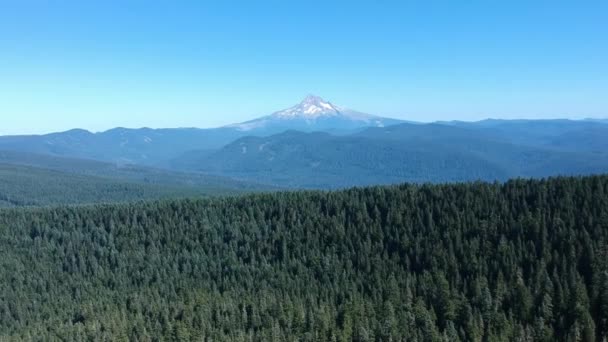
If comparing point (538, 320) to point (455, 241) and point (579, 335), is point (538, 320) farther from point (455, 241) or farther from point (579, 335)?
point (455, 241)

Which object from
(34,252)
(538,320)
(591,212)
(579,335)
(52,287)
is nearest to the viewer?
(579,335)

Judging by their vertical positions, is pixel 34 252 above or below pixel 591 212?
below

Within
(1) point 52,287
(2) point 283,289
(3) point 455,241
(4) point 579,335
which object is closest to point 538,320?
(4) point 579,335

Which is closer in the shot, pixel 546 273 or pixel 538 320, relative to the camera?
pixel 538 320

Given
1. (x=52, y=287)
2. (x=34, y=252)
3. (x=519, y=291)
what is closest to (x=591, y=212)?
(x=519, y=291)

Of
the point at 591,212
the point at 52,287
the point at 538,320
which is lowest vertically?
the point at 52,287

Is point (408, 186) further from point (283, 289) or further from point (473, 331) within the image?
point (473, 331)

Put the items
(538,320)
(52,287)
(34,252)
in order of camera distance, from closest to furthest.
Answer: (538,320)
(52,287)
(34,252)
